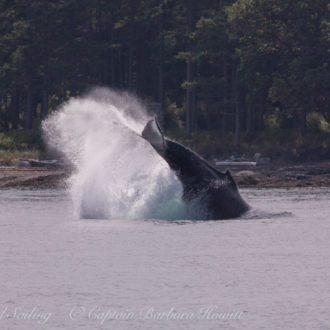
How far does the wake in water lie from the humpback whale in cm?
171

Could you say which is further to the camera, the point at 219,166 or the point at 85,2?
the point at 85,2

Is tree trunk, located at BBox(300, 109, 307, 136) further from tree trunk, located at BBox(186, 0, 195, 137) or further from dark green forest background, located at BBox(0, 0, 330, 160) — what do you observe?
tree trunk, located at BBox(186, 0, 195, 137)

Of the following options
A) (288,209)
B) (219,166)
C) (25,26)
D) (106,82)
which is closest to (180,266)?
(288,209)

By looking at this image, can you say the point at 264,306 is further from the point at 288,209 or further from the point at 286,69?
the point at 286,69

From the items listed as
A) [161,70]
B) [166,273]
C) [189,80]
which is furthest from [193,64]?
[166,273]

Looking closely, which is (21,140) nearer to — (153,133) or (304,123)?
(304,123)

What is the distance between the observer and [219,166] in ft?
230

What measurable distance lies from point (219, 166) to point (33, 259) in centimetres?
4279

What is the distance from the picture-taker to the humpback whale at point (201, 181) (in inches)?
1248

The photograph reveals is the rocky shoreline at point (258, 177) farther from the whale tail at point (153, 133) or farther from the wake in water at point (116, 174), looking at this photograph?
the whale tail at point (153, 133)

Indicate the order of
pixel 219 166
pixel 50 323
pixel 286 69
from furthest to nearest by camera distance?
pixel 286 69 < pixel 219 166 < pixel 50 323

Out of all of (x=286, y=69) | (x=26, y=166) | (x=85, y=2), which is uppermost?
(x=85, y=2)

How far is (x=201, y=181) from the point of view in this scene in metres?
32.7

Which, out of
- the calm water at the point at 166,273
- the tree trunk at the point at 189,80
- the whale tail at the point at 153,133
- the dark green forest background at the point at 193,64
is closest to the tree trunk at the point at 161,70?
the dark green forest background at the point at 193,64
